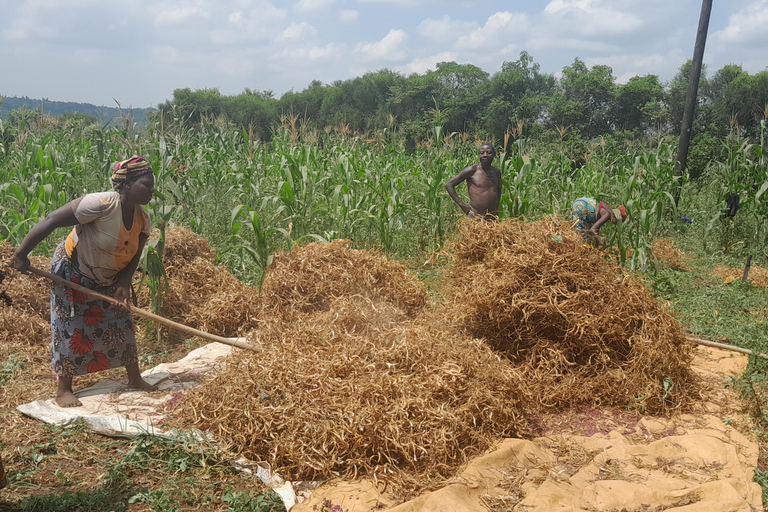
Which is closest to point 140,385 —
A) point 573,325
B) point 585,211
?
point 573,325

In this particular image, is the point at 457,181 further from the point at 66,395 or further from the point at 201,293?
the point at 66,395

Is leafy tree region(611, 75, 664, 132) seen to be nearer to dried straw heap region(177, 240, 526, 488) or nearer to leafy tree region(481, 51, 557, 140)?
leafy tree region(481, 51, 557, 140)

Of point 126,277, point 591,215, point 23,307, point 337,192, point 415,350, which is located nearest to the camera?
point 415,350

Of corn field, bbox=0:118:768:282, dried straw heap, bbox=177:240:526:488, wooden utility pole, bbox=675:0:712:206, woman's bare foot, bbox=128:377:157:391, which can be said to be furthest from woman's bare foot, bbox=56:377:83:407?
wooden utility pole, bbox=675:0:712:206

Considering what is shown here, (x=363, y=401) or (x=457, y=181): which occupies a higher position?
(x=457, y=181)

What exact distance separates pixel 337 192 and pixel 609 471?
205 inches

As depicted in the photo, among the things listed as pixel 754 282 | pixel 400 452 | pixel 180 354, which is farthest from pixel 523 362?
pixel 754 282

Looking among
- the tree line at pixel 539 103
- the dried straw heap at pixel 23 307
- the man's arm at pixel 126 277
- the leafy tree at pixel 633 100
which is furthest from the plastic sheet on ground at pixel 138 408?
the leafy tree at pixel 633 100

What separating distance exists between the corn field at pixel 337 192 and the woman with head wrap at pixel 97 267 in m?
1.76

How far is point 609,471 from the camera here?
2.96 m

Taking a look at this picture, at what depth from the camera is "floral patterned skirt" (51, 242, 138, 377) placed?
355cm

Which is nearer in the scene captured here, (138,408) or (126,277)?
(138,408)

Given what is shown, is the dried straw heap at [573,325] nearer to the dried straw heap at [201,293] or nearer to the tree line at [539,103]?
the dried straw heap at [201,293]

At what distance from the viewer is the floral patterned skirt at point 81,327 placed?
3.55 m
